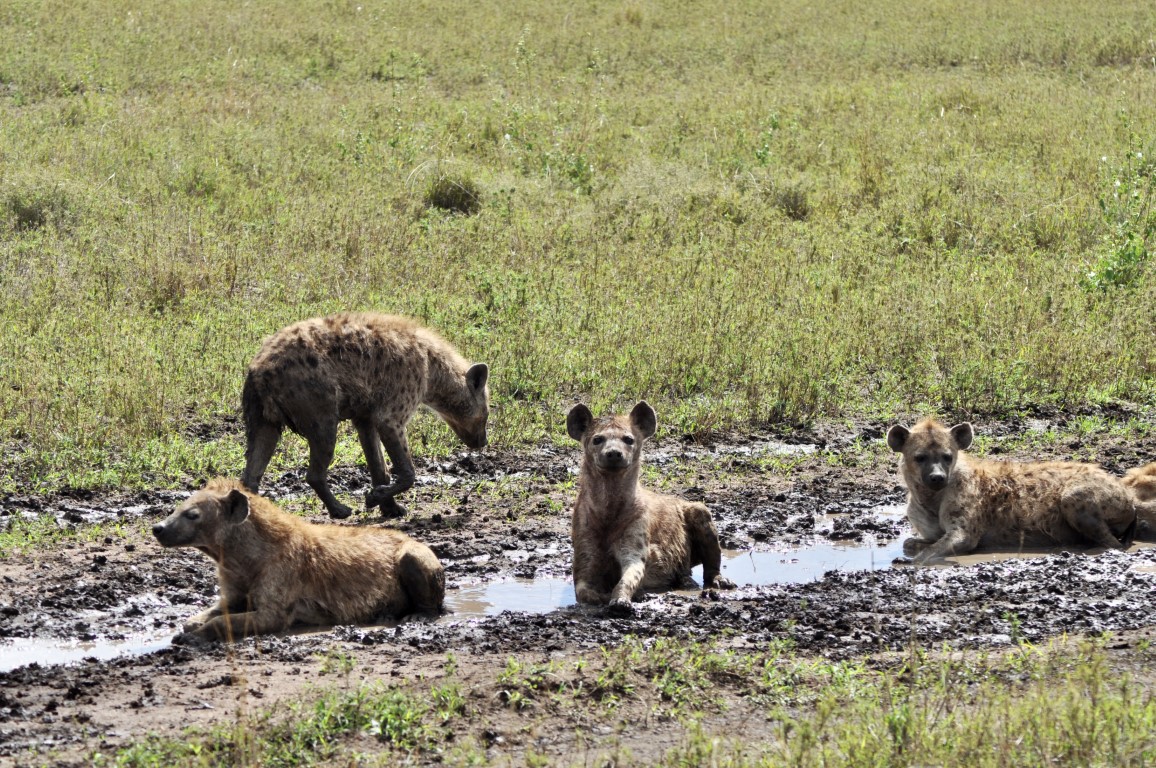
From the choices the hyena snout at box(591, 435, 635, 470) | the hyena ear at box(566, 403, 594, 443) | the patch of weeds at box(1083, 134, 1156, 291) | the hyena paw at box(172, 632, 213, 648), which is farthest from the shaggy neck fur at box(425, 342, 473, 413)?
the patch of weeds at box(1083, 134, 1156, 291)

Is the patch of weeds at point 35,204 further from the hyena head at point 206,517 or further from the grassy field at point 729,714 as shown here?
the grassy field at point 729,714

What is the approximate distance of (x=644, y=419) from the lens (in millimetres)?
7492

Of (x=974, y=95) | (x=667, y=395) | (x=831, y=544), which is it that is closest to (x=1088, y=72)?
(x=974, y=95)

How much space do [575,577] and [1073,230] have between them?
29.4ft

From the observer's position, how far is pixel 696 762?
4.58 meters

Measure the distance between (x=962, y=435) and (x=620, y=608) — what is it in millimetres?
2604

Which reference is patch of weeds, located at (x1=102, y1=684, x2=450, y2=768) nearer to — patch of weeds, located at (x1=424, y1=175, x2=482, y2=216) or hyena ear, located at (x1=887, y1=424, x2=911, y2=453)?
hyena ear, located at (x1=887, y1=424, x2=911, y2=453)

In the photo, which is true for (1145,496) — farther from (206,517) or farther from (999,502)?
(206,517)

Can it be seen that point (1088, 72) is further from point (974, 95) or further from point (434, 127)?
point (434, 127)

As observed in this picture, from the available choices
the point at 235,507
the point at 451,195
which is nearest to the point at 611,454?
the point at 235,507

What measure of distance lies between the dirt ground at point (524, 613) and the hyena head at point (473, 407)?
21 cm

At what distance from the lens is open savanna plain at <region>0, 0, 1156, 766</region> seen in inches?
205

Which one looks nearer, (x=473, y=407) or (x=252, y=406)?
(x=252, y=406)

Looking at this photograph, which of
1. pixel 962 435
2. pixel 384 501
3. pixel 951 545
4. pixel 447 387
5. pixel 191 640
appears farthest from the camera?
pixel 447 387
